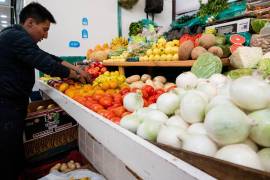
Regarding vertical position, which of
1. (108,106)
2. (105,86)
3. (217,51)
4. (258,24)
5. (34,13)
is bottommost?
(108,106)

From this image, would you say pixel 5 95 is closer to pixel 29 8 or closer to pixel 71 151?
pixel 29 8

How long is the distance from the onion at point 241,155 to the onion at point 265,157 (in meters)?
0.01

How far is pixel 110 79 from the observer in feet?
7.50

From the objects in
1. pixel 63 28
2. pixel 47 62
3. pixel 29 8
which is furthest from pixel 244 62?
pixel 63 28

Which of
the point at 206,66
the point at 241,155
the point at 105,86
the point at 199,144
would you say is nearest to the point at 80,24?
the point at 105,86

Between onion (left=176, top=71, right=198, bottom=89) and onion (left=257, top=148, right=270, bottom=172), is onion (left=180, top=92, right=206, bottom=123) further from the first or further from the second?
onion (left=176, top=71, right=198, bottom=89)

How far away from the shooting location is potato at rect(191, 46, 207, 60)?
1.65 meters

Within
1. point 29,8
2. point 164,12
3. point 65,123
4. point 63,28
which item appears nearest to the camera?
point 29,8

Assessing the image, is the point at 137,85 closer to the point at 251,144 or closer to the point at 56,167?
the point at 56,167

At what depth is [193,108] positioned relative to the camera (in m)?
0.88

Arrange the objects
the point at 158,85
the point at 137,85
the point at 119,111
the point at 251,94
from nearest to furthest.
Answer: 1. the point at 251,94
2. the point at 119,111
3. the point at 158,85
4. the point at 137,85

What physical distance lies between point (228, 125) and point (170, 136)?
9.5 inches

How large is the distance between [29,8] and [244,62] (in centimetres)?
194

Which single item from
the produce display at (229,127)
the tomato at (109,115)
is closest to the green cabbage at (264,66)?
the produce display at (229,127)
